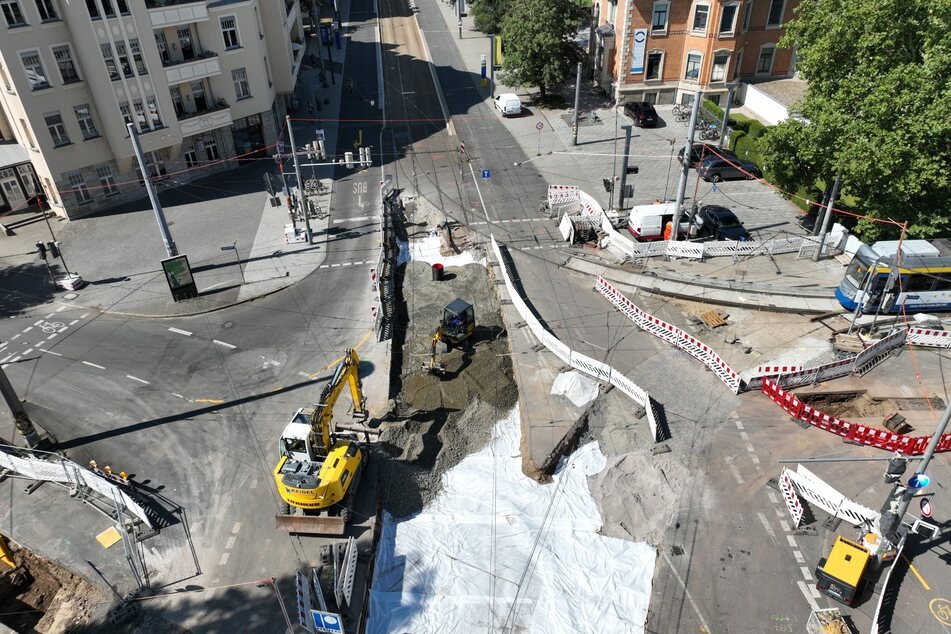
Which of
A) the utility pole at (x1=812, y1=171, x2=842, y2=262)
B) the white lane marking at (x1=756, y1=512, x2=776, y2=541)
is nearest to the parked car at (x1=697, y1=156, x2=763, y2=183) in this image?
the utility pole at (x1=812, y1=171, x2=842, y2=262)

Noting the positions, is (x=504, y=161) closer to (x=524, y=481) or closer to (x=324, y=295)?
(x=324, y=295)

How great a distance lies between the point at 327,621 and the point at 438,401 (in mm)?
10971

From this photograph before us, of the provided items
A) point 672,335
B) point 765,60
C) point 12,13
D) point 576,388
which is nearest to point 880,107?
point 672,335

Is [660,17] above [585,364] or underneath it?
above

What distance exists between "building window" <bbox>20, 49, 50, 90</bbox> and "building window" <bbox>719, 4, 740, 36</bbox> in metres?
51.5

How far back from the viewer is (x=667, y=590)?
66.1 feet

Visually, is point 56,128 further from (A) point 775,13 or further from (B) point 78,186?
(A) point 775,13

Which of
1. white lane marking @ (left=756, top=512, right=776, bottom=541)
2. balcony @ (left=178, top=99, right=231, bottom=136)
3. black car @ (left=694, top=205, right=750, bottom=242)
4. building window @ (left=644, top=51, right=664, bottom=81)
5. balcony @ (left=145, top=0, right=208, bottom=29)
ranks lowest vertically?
white lane marking @ (left=756, top=512, right=776, bottom=541)

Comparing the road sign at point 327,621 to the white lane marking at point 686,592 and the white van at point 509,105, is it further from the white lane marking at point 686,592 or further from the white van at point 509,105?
the white van at point 509,105

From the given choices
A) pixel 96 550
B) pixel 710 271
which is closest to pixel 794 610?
pixel 710 271

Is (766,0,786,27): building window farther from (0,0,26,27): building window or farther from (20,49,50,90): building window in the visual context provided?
(0,0,26,27): building window

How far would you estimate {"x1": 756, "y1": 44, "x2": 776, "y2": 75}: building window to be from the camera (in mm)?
57794

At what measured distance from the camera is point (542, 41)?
189 feet

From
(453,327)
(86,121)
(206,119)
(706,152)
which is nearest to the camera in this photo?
(453,327)
